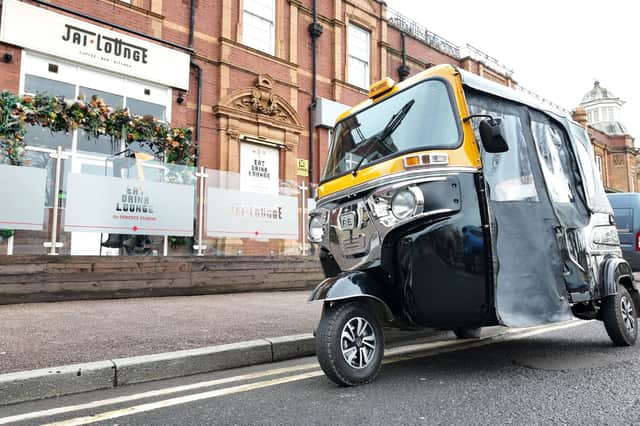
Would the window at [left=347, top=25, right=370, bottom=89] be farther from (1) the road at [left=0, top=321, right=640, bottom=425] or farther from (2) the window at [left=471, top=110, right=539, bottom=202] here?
(1) the road at [left=0, top=321, right=640, bottom=425]

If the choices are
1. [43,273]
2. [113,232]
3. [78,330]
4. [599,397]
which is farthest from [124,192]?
[599,397]

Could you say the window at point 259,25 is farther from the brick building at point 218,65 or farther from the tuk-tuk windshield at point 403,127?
the tuk-tuk windshield at point 403,127

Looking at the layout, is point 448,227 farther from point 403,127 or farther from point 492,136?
point 403,127

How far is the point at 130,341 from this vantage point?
4395 mm

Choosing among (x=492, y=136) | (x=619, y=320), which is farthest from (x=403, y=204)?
(x=619, y=320)

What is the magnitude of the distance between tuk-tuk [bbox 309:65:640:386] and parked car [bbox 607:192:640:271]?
8.10 meters

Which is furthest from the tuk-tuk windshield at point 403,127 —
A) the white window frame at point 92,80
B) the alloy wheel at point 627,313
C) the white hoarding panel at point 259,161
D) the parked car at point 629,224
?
the parked car at point 629,224

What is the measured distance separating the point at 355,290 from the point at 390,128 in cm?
148

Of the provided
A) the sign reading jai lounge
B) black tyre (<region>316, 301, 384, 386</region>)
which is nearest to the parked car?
black tyre (<region>316, 301, 384, 386</region>)

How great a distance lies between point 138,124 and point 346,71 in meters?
7.86

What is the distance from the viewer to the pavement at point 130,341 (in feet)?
11.1

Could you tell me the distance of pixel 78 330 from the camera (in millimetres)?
4852

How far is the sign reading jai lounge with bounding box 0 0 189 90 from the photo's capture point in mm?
9180

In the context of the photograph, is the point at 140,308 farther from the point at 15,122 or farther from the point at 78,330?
the point at 15,122
